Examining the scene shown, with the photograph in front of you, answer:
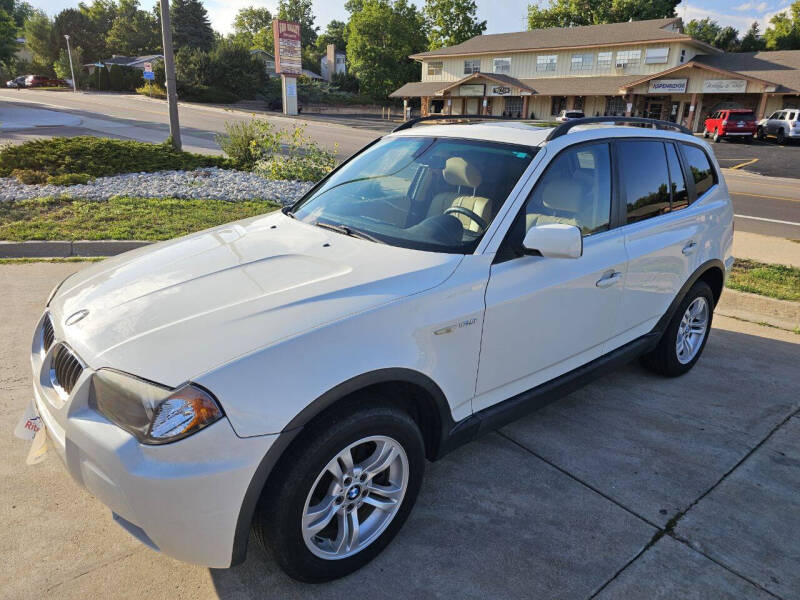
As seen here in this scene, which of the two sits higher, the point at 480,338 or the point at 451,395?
the point at 480,338

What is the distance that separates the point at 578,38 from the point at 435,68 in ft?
48.5

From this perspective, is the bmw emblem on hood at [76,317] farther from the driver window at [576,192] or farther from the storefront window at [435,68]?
the storefront window at [435,68]

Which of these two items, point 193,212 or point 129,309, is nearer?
point 129,309

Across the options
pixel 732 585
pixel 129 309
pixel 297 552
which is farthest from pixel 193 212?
pixel 732 585

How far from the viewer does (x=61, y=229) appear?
24.1 ft

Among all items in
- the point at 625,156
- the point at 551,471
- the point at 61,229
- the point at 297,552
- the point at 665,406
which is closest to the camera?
the point at 297,552

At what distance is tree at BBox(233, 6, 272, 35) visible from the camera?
111m

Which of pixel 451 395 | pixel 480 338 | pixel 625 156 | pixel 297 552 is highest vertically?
pixel 625 156

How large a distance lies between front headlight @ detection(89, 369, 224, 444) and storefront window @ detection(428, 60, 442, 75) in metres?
59.3

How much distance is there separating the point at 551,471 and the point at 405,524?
0.97m

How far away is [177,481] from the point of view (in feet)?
6.20

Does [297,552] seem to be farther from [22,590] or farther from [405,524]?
[22,590]

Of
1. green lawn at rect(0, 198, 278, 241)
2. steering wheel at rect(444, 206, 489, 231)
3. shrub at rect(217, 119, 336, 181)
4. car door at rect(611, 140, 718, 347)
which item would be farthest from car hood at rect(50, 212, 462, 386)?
shrub at rect(217, 119, 336, 181)

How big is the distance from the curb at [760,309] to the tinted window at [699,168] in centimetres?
219
